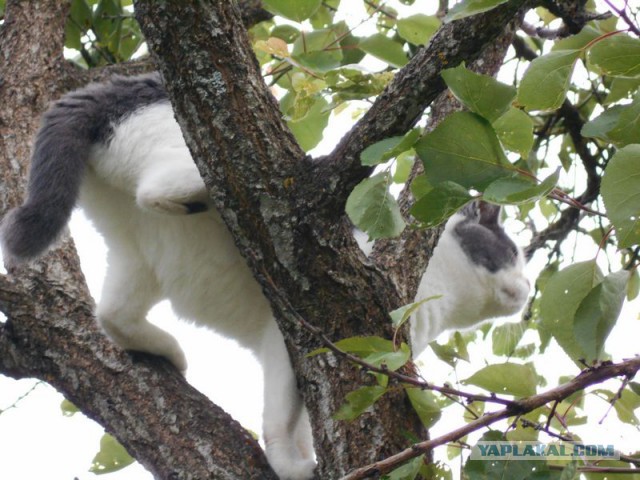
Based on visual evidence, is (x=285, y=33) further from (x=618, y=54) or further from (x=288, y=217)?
(x=618, y=54)

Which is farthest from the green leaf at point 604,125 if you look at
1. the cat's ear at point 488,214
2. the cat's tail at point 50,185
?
the cat's ear at point 488,214

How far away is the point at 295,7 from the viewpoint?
7.22ft

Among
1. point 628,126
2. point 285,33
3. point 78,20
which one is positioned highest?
→ point 78,20

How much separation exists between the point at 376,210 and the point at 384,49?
1.20 metres

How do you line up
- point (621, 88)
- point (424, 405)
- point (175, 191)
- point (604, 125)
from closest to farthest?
point (604, 125)
point (424, 405)
point (621, 88)
point (175, 191)

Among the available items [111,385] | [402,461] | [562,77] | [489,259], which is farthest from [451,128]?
[489,259]

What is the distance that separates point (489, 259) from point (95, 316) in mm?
1723

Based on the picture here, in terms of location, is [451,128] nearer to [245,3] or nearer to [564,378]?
[564,378]

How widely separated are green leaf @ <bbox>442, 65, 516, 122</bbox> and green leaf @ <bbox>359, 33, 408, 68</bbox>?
127 centimetres

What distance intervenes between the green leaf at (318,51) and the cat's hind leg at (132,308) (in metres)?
0.93

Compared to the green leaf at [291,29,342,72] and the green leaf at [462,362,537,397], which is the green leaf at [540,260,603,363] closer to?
the green leaf at [462,362,537,397]

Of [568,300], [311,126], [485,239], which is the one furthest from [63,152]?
[485,239]

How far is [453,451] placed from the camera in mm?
2604

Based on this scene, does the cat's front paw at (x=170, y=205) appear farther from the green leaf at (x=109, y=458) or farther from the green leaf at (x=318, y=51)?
the green leaf at (x=109, y=458)
